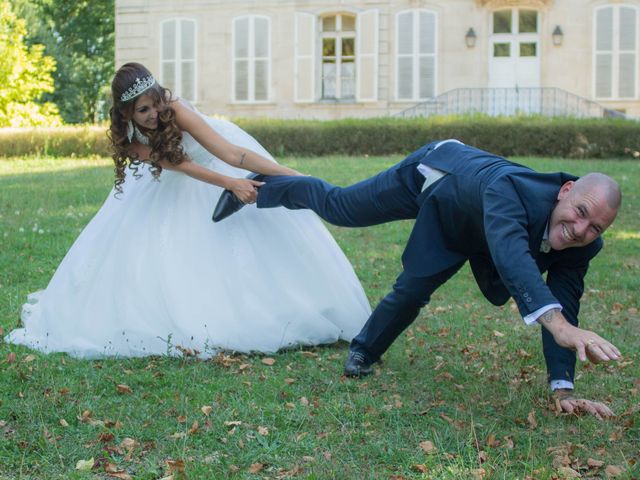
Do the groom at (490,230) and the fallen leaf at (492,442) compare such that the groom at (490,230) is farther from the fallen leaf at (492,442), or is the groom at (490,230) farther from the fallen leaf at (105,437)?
the fallen leaf at (105,437)

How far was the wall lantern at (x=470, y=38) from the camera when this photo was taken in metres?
24.1

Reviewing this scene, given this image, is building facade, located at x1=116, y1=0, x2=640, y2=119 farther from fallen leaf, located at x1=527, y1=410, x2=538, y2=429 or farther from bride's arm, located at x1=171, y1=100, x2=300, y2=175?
fallen leaf, located at x1=527, y1=410, x2=538, y2=429

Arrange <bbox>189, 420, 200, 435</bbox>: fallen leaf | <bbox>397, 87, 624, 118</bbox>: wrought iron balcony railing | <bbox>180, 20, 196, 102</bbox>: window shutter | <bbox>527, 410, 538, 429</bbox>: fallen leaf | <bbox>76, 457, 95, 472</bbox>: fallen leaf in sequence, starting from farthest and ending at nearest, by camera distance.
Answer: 1. <bbox>180, 20, 196, 102</bbox>: window shutter
2. <bbox>397, 87, 624, 118</bbox>: wrought iron balcony railing
3. <bbox>527, 410, 538, 429</bbox>: fallen leaf
4. <bbox>189, 420, 200, 435</bbox>: fallen leaf
5. <bbox>76, 457, 95, 472</bbox>: fallen leaf

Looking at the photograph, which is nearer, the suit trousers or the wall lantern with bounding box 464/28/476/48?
the suit trousers

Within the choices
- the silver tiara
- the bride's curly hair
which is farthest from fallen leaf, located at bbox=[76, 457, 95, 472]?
the silver tiara

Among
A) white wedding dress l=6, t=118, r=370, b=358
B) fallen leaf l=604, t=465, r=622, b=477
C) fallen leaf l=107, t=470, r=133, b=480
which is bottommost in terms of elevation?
fallen leaf l=604, t=465, r=622, b=477

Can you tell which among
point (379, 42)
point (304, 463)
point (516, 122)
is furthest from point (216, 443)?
point (379, 42)

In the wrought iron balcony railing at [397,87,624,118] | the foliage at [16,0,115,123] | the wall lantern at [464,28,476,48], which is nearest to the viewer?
the wrought iron balcony railing at [397,87,624,118]

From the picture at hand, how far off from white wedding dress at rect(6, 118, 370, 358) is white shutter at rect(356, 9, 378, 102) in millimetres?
19802

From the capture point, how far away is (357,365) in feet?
15.4

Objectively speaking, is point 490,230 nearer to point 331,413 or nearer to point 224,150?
point 331,413

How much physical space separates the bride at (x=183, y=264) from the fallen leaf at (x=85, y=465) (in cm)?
150

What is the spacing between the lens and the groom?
137 inches

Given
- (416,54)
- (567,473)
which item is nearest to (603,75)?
(416,54)
